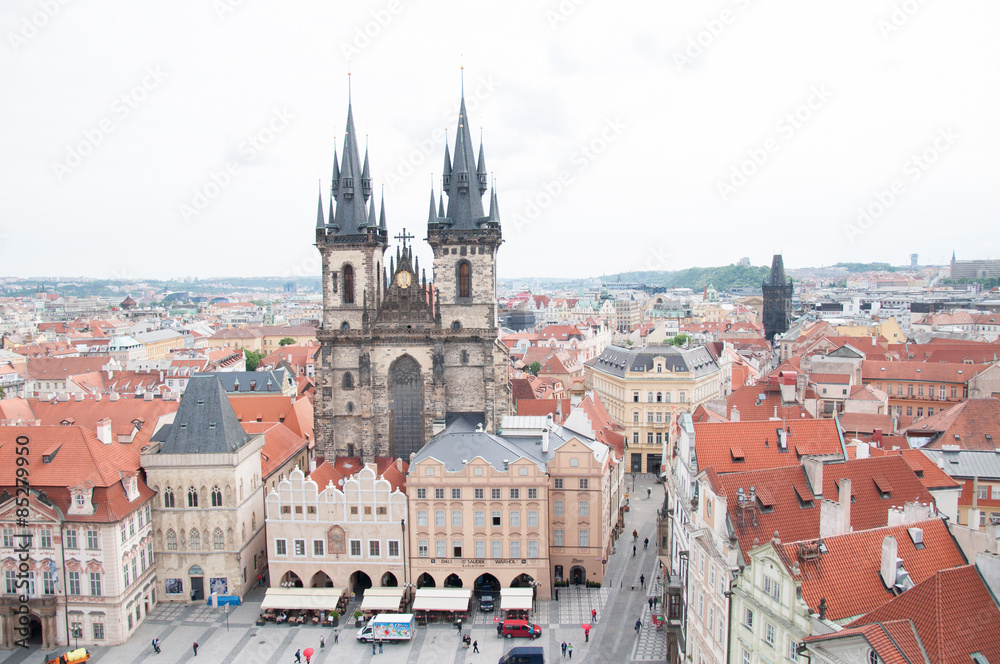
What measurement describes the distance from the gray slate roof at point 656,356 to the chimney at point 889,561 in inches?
2644

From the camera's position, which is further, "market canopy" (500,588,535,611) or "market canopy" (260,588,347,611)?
"market canopy" (260,588,347,611)

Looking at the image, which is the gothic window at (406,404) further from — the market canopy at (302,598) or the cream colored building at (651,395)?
the cream colored building at (651,395)

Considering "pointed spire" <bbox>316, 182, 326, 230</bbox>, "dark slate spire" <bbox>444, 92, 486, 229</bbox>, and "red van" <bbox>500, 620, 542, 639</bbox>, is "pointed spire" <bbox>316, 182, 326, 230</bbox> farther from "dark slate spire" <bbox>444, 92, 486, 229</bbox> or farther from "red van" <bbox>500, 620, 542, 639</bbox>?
"red van" <bbox>500, 620, 542, 639</bbox>

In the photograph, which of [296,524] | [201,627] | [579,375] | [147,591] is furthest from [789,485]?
[579,375]

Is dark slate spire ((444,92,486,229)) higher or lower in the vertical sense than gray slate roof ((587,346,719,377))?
higher

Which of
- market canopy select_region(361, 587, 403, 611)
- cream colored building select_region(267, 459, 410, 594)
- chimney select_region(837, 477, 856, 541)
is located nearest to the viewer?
chimney select_region(837, 477, 856, 541)

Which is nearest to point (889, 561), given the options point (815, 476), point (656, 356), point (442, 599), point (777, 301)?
point (815, 476)

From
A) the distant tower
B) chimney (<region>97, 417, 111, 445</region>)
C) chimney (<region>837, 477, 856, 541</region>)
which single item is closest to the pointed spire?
chimney (<region>97, 417, 111, 445</region>)

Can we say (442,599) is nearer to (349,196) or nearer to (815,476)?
(815,476)

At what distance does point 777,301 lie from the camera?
18875cm

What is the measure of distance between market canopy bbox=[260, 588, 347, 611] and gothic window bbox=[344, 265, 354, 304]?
30.6 metres

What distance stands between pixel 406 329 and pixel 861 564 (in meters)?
51.3

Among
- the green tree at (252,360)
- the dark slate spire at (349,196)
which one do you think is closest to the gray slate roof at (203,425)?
the dark slate spire at (349,196)

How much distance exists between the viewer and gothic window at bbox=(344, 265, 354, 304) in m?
77.6
